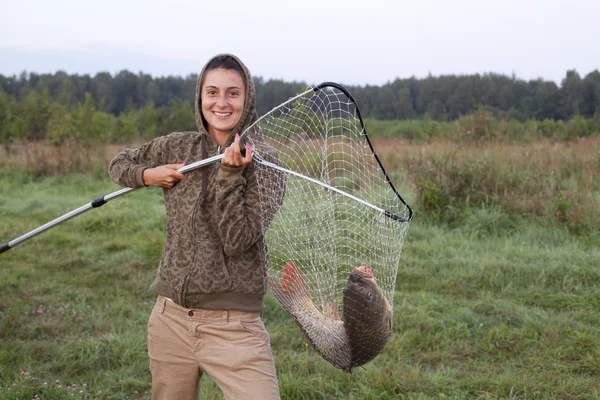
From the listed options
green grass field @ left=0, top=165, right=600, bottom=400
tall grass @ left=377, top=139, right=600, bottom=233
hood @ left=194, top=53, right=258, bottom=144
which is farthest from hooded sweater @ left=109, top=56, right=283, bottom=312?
tall grass @ left=377, top=139, right=600, bottom=233

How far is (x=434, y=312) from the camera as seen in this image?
4.54m

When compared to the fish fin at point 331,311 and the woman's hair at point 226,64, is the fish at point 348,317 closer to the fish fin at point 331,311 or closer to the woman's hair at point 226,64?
the fish fin at point 331,311

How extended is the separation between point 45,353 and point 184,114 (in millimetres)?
24401

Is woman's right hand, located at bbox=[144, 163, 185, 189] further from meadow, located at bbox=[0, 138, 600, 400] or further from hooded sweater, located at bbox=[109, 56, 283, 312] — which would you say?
meadow, located at bbox=[0, 138, 600, 400]

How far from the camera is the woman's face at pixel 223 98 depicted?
2273 mm

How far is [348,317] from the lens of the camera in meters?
2.21

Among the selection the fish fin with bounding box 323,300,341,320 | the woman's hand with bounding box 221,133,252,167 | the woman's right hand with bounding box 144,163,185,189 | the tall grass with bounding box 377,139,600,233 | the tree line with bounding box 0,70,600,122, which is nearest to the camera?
the woman's hand with bounding box 221,133,252,167

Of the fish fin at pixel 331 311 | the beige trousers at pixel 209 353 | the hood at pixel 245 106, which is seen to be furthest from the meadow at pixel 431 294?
the hood at pixel 245 106

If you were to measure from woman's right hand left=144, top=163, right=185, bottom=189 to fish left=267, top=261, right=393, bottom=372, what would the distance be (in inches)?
24.0

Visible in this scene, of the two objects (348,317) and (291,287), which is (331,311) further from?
(348,317)

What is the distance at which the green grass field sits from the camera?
348 cm

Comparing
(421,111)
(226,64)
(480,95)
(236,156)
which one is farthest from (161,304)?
(480,95)

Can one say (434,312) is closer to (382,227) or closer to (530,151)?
(382,227)

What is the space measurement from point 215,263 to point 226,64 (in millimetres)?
764
